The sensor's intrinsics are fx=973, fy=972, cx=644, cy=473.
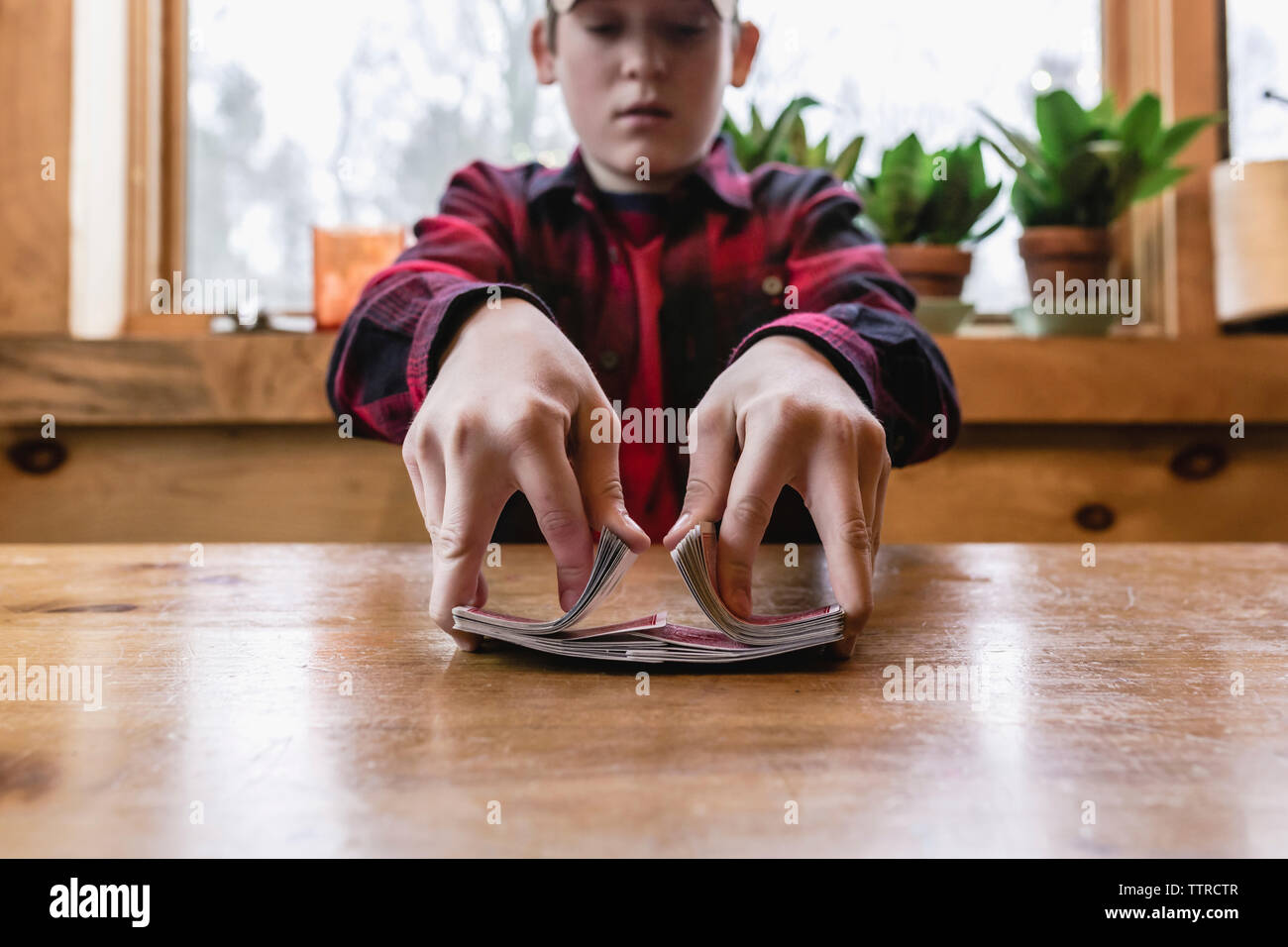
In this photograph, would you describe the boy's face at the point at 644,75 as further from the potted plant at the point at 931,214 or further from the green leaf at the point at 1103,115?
the green leaf at the point at 1103,115

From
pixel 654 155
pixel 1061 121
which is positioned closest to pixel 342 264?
pixel 654 155

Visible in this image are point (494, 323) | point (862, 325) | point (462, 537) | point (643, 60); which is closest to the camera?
point (462, 537)

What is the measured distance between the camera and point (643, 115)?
3.24ft

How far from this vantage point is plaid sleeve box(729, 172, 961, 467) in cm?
68

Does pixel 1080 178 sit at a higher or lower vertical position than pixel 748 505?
higher

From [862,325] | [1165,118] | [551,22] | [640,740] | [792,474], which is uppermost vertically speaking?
[1165,118]

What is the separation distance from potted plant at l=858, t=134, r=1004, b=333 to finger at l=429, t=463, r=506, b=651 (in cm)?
116

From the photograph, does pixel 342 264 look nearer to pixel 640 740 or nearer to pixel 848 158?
pixel 848 158

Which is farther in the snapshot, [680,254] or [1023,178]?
[1023,178]

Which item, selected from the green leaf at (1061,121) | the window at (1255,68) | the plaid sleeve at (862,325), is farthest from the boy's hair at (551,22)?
the window at (1255,68)

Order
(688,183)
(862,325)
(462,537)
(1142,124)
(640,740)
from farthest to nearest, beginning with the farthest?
1. (1142,124)
2. (688,183)
3. (862,325)
4. (462,537)
5. (640,740)

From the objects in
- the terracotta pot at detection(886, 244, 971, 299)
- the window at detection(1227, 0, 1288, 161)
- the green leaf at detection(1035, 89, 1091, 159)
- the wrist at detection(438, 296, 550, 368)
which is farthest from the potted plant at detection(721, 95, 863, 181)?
the wrist at detection(438, 296, 550, 368)

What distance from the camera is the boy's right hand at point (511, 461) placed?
0.48 metres

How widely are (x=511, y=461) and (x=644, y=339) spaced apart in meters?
0.75
